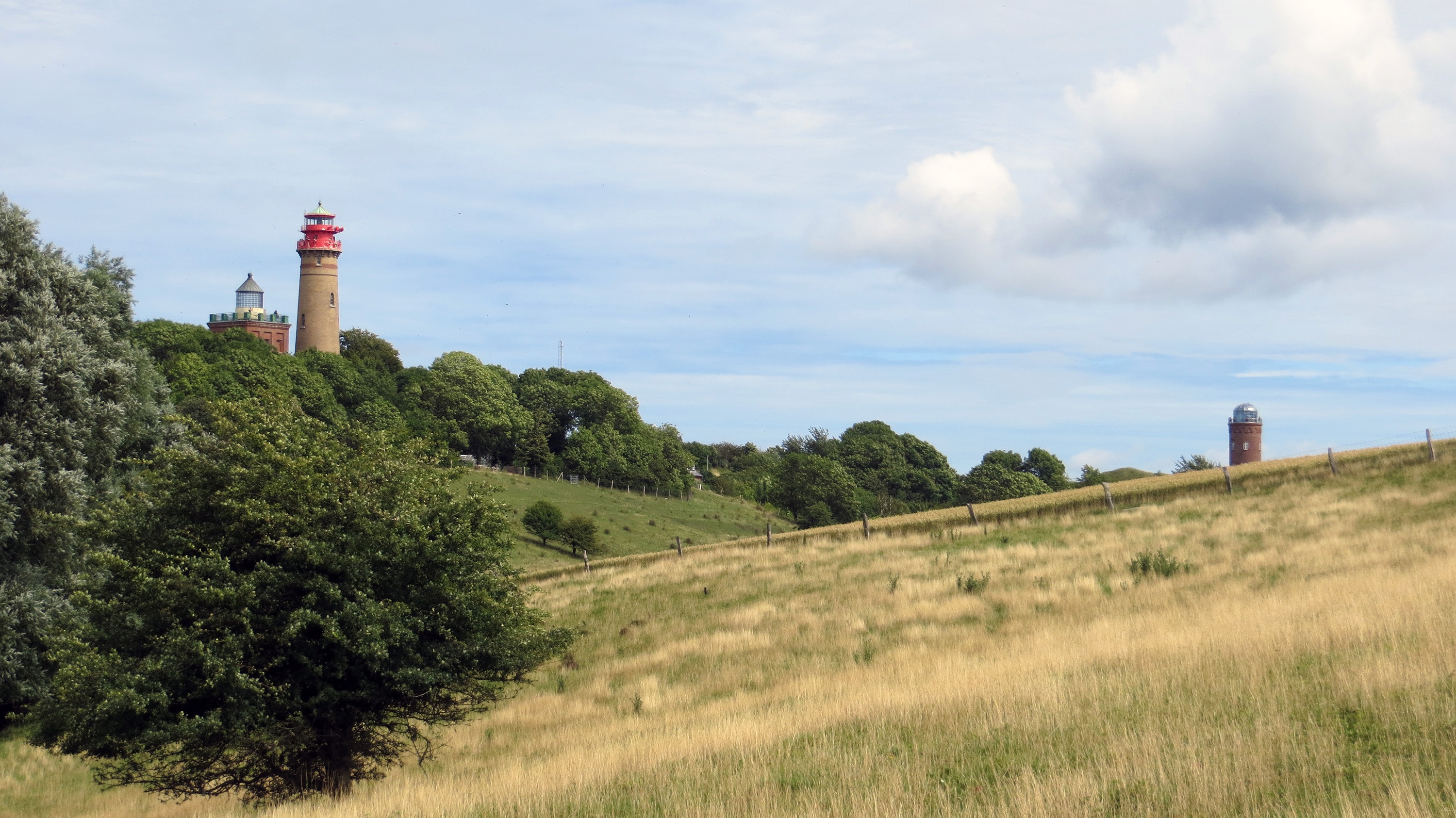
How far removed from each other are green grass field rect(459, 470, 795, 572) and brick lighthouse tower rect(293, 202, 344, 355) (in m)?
40.0

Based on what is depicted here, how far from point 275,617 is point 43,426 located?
1399 cm

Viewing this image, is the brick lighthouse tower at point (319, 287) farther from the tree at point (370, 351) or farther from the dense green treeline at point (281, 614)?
the dense green treeline at point (281, 614)

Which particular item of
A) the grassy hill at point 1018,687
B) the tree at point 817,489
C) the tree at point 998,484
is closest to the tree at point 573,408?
the tree at point 817,489

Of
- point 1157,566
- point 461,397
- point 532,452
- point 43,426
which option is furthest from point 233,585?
point 532,452

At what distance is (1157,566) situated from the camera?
26625 mm

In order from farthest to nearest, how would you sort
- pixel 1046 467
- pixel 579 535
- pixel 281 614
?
pixel 1046 467 → pixel 579 535 → pixel 281 614

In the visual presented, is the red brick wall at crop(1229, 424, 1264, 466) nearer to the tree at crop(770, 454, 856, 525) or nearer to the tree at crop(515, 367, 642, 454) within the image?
the tree at crop(770, 454, 856, 525)

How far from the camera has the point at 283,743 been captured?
16.7 m

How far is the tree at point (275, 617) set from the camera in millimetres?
15398

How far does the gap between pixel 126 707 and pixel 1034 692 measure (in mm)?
12584

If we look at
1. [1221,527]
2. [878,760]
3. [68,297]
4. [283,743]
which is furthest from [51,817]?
[1221,527]

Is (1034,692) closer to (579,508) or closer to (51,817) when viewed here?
(51,817)

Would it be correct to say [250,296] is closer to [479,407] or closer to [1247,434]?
[479,407]

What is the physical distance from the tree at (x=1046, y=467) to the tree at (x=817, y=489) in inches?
1337
